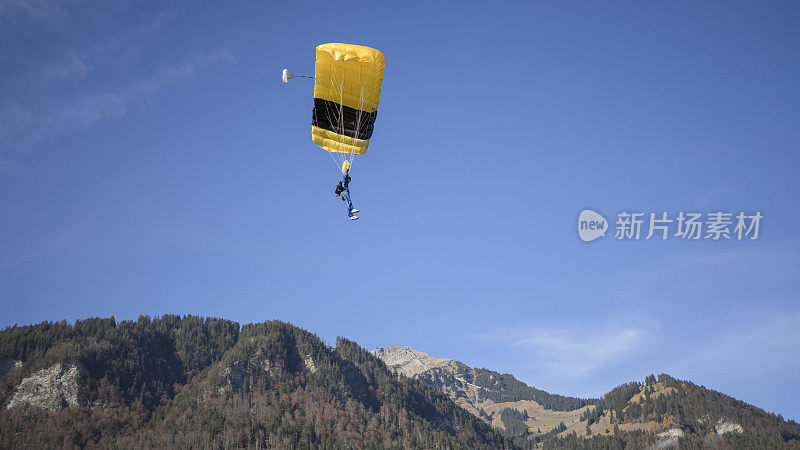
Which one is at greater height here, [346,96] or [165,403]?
[346,96]

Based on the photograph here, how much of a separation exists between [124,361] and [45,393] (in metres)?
30.4

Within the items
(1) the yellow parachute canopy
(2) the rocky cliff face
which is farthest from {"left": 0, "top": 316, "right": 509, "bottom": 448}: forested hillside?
(1) the yellow parachute canopy

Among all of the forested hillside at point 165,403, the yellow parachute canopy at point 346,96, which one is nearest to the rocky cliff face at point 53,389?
the forested hillside at point 165,403

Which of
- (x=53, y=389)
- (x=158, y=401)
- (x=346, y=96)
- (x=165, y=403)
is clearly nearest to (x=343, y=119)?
(x=346, y=96)

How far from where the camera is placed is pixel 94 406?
157500 mm

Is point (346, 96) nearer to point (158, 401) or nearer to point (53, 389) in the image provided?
point (53, 389)

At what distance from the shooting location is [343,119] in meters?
47.1

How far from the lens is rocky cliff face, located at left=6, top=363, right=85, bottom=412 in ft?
490

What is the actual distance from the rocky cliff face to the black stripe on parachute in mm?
147291

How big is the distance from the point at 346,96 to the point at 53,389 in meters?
156

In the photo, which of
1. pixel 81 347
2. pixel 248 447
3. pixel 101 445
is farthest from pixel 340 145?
pixel 81 347

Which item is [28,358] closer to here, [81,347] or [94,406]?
[81,347]

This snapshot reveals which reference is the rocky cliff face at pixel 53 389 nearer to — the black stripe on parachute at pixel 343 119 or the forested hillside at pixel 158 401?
the forested hillside at pixel 158 401

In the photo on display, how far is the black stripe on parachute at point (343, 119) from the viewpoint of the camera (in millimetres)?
46062
